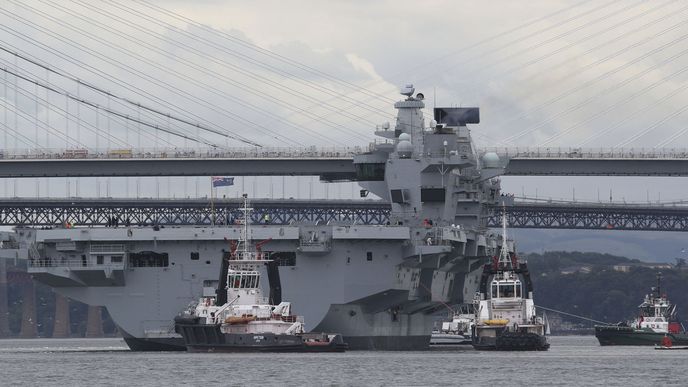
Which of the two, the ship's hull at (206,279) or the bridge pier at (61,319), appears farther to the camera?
the bridge pier at (61,319)

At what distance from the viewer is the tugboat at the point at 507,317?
222ft

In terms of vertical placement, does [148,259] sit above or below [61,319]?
above

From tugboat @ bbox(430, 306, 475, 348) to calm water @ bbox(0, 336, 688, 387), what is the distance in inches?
962

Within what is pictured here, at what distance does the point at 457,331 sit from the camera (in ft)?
322

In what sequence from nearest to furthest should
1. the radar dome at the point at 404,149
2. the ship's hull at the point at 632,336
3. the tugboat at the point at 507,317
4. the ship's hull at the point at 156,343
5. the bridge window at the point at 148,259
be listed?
1. the bridge window at the point at 148,259
2. the ship's hull at the point at 156,343
3. the tugboat at the point at 507,317
4. the radar dome at the point at 404,149
5. the ship's hull at the point at 632,336

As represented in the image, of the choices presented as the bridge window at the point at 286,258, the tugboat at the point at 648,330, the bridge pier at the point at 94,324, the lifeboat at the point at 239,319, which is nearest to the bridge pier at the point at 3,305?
the bridge pier at the point at 94,324

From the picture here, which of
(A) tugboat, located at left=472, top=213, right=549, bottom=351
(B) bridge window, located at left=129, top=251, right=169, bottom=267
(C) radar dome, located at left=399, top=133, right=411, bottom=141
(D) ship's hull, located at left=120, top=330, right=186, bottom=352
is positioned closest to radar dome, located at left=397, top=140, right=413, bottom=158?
(C) radar dome, located at left=399, top=133, right=411, bottom=141

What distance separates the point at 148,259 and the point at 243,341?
796cm

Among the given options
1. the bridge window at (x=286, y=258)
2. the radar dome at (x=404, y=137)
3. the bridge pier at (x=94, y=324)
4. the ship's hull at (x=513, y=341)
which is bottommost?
the ship's hull at (x=513, y=341)

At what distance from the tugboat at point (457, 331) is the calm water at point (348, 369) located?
80.2ft

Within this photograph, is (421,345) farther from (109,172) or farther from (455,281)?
(109,172)

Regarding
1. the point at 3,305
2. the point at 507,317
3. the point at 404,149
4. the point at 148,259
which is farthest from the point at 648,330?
the point at 3,305

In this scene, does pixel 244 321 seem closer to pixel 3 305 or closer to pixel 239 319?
pixel 239 319

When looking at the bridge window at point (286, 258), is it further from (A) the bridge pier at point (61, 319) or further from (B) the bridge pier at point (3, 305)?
(B) the bridge pier at point (3, 305)
